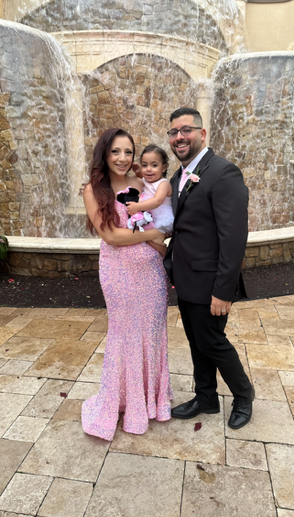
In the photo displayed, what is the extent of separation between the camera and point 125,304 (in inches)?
87.9

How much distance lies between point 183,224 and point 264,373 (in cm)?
169

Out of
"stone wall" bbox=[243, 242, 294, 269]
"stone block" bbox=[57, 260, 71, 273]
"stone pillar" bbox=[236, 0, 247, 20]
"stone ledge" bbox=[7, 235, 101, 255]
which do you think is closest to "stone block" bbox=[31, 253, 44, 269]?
"stone ledge" bbox=[7, 235, 101, 255]

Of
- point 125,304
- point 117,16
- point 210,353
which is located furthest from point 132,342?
point 117,16

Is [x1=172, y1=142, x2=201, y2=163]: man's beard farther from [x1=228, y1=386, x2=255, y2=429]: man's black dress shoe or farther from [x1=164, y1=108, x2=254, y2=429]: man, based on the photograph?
[x1=228, y1=386, x2=255, y2=429]: man's black dress shoe

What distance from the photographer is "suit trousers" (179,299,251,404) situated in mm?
2164

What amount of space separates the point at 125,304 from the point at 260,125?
7.88 metres

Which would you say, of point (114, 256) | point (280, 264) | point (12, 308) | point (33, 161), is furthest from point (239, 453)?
point (33, 161)

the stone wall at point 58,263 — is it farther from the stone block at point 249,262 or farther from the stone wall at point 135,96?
the stone wall at point 135,96

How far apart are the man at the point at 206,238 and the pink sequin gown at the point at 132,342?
16cm

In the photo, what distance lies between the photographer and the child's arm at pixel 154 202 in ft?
6.71

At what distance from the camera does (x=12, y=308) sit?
4516 mm

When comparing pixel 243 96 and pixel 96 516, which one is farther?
pixel 243 96

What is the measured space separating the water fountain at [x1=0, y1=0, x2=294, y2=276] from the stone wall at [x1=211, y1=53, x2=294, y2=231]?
0.02 metres

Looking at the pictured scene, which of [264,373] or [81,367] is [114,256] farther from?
[264,373]
